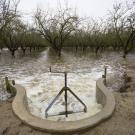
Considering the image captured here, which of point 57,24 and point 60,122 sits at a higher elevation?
point 57,24

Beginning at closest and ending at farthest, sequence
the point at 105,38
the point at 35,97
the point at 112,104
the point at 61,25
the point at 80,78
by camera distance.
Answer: the point at 112,104 → the point at 35,97 → the point at 80,78 → the point at 61,25 → the point at 105,38

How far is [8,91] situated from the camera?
25.1ft

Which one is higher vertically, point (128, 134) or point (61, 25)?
point (61, 25)

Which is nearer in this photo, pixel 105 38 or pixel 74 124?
pixel 74 124

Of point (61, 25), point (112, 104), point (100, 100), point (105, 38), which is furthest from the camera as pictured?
point (105, 38)

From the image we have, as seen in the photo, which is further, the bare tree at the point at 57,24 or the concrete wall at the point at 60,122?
the bare tree at the point at 57,24

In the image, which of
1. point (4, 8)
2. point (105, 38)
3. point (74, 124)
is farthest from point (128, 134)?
point (105, 38)

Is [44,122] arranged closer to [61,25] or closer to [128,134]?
[128,134]

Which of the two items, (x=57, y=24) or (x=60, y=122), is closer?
(x=60, y=122)

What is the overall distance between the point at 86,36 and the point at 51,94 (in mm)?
30114

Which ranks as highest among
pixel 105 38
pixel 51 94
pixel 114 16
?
pixel 114 16

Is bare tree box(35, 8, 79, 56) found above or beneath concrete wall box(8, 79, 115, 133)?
above

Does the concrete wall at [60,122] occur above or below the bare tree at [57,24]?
below

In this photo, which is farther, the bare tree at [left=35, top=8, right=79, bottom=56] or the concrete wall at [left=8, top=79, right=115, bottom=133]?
the bare tree at [left=35, top=8, right=79, bottom=56]
